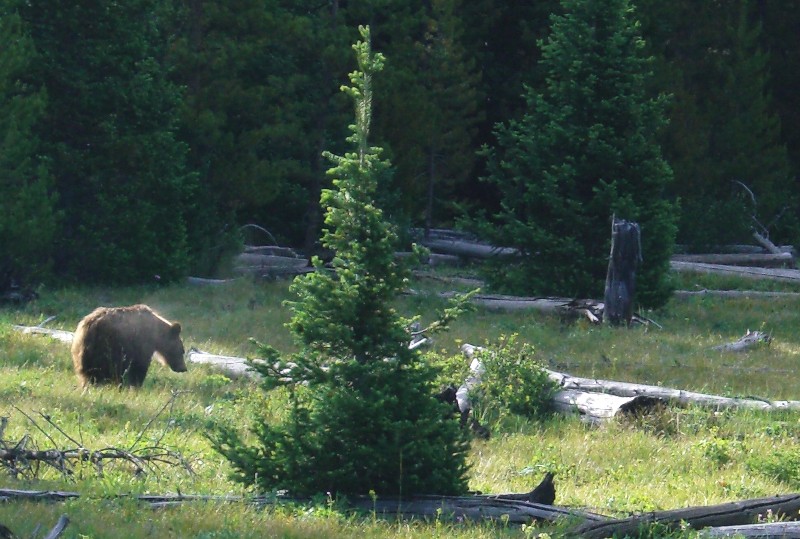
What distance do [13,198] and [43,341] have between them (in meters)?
6.31

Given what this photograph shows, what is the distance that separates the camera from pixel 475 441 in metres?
11.6

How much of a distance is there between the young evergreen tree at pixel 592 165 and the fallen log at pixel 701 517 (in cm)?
1329

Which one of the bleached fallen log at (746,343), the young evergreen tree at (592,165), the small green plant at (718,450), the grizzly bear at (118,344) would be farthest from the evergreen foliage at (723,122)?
the small green plant at (718,450)

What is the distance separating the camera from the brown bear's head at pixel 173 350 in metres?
14.4

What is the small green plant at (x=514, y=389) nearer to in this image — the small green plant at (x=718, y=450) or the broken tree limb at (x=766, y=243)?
the small green plant at (x=718, y=450)

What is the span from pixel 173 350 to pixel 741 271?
1821 centimetres

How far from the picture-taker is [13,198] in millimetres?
21531

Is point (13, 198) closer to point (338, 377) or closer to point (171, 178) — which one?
point (171, 178)

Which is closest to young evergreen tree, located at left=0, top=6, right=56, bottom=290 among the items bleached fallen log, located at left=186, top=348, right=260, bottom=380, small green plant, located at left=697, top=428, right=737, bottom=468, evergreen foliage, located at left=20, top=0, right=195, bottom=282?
evergreen foliage, located at left=20, top=0, right=195, bottom=282

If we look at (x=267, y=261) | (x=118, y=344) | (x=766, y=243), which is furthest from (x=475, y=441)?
(x=766, y=243)

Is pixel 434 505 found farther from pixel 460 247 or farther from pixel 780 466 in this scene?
pixel 460 247

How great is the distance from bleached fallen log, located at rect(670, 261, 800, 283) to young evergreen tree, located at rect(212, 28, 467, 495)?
69.5 ft

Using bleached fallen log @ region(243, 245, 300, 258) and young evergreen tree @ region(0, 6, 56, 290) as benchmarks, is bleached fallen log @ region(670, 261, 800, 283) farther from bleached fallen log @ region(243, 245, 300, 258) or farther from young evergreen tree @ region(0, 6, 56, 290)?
young evergreen tree @ region(0, 6, 56, 290)

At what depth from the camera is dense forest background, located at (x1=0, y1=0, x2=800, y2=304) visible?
2323cm
